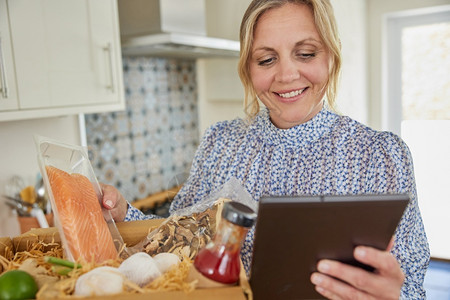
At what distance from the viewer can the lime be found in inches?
22.1

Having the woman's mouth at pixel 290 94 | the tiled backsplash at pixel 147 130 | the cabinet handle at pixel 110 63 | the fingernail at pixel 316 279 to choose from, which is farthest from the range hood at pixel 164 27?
the fingernail at pixel 316 279

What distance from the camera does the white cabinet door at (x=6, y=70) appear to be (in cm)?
125

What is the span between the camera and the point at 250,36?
1071mm

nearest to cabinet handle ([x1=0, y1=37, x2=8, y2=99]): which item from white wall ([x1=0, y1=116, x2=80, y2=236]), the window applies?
white wall ([x1=0, y1=116, x2=80, y2=236])

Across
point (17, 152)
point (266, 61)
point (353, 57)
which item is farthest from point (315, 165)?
point (353, 57)

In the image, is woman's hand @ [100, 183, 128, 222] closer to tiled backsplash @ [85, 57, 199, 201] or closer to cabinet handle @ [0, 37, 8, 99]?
cabinet handle @ [0, 37, 8, 99]

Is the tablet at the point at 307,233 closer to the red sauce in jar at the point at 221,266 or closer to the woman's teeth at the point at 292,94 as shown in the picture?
the red sauce in jar at the point at 221,266

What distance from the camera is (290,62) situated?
1015 millimetres

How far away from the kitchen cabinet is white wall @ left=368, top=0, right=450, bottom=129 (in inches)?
87.5

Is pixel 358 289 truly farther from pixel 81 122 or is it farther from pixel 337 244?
pixel 81 122

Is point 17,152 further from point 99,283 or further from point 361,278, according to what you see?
point 361,278

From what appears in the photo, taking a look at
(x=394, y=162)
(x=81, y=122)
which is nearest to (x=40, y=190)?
(x=81, y=122)

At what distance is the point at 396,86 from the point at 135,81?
2.10 meters

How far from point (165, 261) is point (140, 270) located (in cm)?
6
